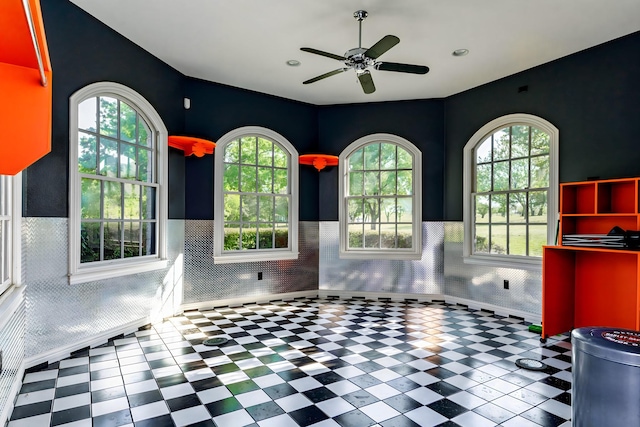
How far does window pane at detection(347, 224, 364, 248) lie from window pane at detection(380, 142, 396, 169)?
1.13 meters

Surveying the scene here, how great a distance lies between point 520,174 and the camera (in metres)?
5.52

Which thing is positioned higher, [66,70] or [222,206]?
[66,70]

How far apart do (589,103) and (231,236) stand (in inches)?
201

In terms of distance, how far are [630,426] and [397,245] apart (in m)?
4.76

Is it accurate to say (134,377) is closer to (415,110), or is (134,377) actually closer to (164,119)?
(164,119)

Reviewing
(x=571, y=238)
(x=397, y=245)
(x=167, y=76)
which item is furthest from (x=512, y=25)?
(x=167, y=76)

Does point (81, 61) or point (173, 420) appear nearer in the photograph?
point (173, 420)

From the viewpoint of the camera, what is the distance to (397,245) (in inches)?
264

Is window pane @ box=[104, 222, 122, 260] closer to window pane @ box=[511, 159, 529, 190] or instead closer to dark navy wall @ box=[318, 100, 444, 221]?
dark navy wall @ box=[318, 100, 444, 221]

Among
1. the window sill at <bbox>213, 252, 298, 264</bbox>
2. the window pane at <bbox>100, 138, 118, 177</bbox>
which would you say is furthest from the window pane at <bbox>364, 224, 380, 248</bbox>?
the window pane at <bbox>100, 138, 118, 177</bbox>

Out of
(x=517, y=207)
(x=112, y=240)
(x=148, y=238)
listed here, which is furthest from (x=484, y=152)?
(x=112, y=240)

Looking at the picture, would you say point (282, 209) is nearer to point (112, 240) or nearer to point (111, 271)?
point (112, 240)

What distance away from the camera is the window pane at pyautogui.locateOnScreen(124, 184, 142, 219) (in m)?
4.68

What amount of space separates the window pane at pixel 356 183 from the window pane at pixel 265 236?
1.57 metres
